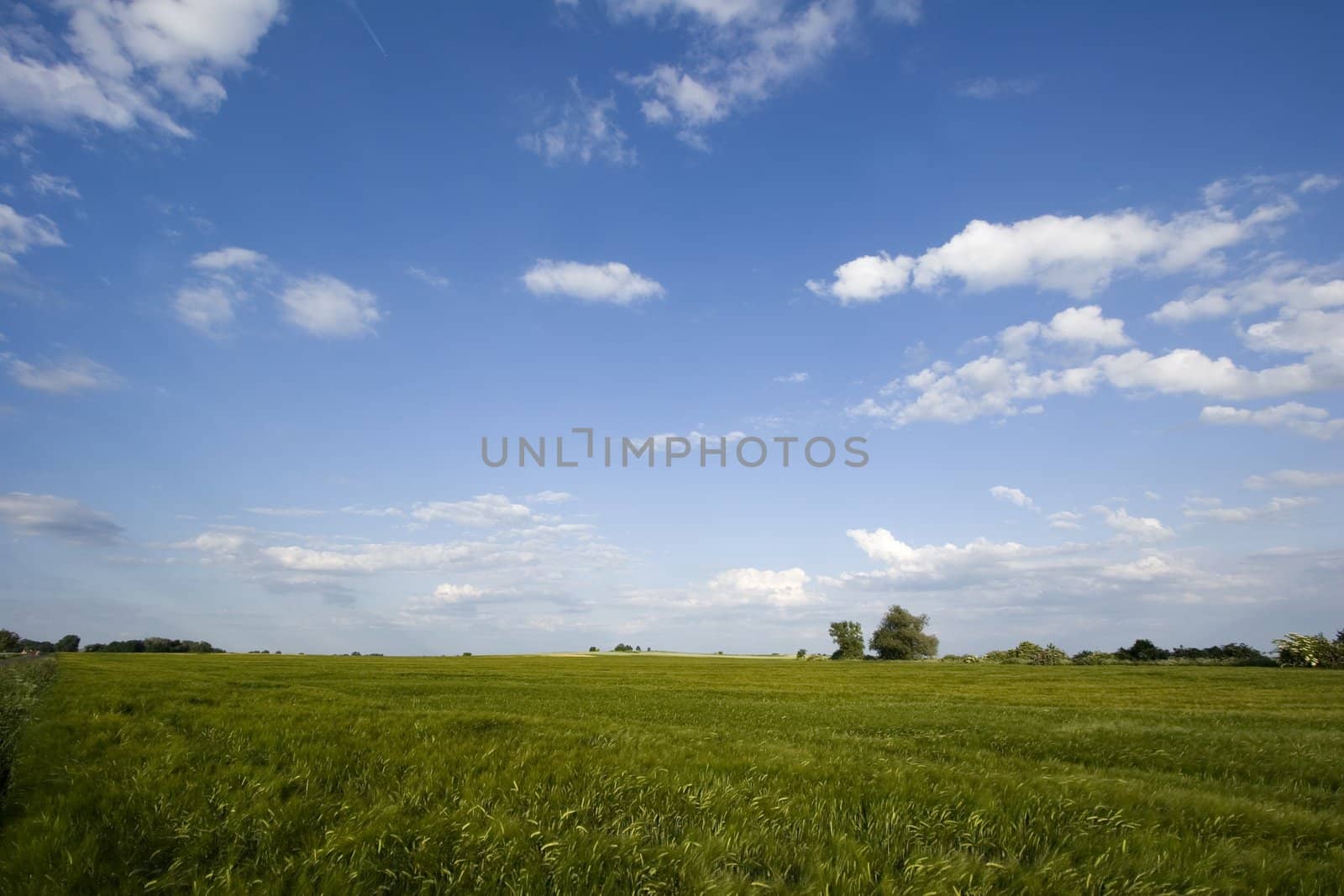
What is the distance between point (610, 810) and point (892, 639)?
140 metres

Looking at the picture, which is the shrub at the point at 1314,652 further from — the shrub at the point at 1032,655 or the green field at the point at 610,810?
the green field at the point at 610,810

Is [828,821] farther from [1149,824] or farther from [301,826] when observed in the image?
[301,826]

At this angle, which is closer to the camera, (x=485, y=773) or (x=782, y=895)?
(x=782, y=895)

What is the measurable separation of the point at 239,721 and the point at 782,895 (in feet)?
38.2

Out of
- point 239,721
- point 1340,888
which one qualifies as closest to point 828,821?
point 1340,888

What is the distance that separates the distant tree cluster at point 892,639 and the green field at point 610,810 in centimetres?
12618

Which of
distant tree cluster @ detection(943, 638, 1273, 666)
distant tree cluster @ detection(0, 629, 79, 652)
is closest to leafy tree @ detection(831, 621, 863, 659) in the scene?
distant tree cluster @ detection(943, 638, 1273, 666)

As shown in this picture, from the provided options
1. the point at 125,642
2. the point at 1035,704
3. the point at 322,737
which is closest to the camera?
the point at 322,737

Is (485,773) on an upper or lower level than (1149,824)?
upper

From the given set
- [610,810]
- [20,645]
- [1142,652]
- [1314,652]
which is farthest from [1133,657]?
[20,645]

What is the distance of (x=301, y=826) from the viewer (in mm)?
5941

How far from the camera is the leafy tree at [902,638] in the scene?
13275 centimetres

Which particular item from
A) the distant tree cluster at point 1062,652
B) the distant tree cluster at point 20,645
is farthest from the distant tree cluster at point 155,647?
the distant tree cluster at point 1062,652

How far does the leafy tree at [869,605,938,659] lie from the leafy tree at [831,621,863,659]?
136 inches
